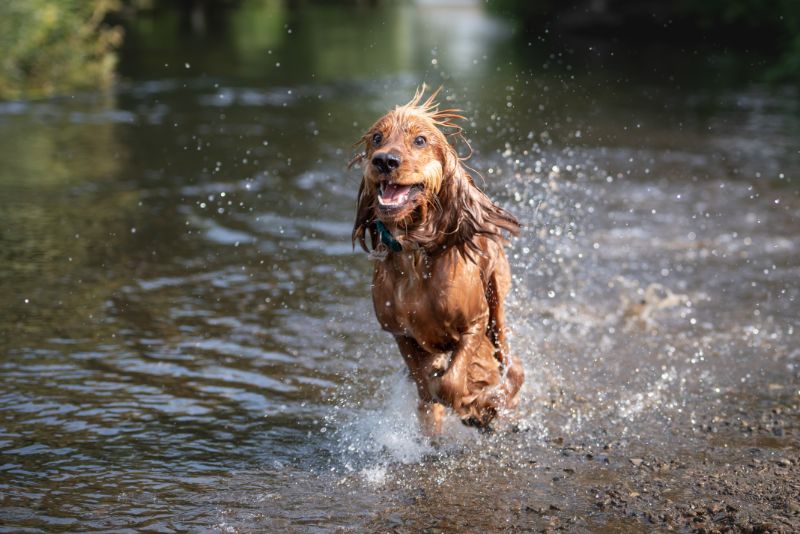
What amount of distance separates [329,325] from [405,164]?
329 centimetres

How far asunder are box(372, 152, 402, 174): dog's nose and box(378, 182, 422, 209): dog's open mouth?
0.34 ft

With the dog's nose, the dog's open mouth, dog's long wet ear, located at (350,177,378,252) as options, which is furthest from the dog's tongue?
dog's long wet ear, located at (350,177,378,252)

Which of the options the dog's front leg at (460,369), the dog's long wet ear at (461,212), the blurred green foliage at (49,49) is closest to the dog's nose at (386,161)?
the dog's long wet ear at (461,212)

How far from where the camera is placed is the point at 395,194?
15.3ft

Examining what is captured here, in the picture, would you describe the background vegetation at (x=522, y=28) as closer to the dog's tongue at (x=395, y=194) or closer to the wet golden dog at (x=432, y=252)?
the wet golden dog at (x=432, y=252)

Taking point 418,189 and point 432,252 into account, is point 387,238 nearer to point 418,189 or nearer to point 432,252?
point 432,252

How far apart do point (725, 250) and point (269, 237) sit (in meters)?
4.37

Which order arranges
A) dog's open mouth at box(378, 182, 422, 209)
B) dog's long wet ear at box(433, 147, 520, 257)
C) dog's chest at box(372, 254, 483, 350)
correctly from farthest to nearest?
dog's chest at box(372, 254, 483, 350) < dog's long wet ear at box(433, 147, 520, 257) < dog's open mouth at box(378, 182, 422, 209)

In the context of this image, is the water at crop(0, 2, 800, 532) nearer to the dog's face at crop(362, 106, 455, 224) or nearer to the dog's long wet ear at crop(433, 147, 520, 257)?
the dog's long wet ear at crop(433, 147, 520, 257)

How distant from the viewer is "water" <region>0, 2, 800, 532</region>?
16.8 feet

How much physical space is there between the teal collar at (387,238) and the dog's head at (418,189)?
44 millimetres

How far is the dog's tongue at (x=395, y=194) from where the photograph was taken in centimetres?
466

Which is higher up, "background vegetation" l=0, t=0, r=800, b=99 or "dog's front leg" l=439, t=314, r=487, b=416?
"background vegetation" l=0, t=0, r=800, b=99

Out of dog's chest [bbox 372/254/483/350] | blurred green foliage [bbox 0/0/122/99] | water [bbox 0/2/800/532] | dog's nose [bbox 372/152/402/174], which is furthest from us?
blurred green foliage [bbox 0/0/122/99]
